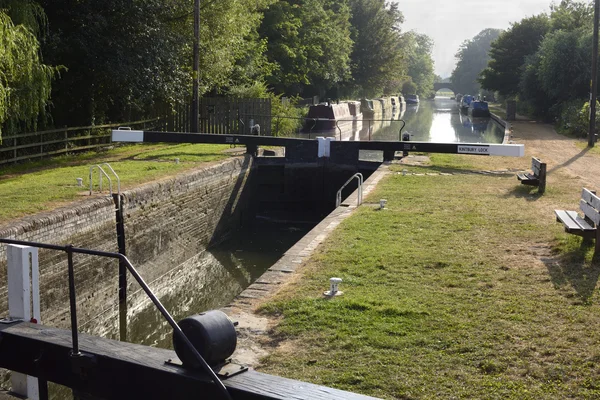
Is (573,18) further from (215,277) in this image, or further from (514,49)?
(215,277)

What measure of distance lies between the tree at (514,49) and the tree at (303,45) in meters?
10.8

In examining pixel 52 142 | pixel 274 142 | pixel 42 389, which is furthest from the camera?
pixel 274 142

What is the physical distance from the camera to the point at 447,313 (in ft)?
22.7

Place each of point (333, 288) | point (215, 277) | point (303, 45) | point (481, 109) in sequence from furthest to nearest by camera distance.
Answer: point (481, 109), point (303, 45), point (215, 277), point (333, 288)

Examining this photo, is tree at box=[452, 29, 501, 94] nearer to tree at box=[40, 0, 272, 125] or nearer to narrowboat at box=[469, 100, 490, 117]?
narrowboat at box=[469, 100, 490, 117]

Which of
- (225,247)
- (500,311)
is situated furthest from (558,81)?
(500,311)

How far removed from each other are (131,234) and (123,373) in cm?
950

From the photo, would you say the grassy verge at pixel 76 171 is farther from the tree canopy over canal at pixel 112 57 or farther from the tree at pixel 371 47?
the tree at pixel 371 47

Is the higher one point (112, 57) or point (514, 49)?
point (514, 49)

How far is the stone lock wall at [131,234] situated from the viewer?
409 inches

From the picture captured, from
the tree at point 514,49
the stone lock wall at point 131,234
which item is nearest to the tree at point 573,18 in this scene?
the tree at point 514,49

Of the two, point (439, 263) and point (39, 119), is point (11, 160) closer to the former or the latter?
point (39, 119)

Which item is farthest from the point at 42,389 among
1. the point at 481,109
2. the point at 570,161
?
the point at 481,109

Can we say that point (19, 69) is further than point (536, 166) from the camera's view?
Yes
